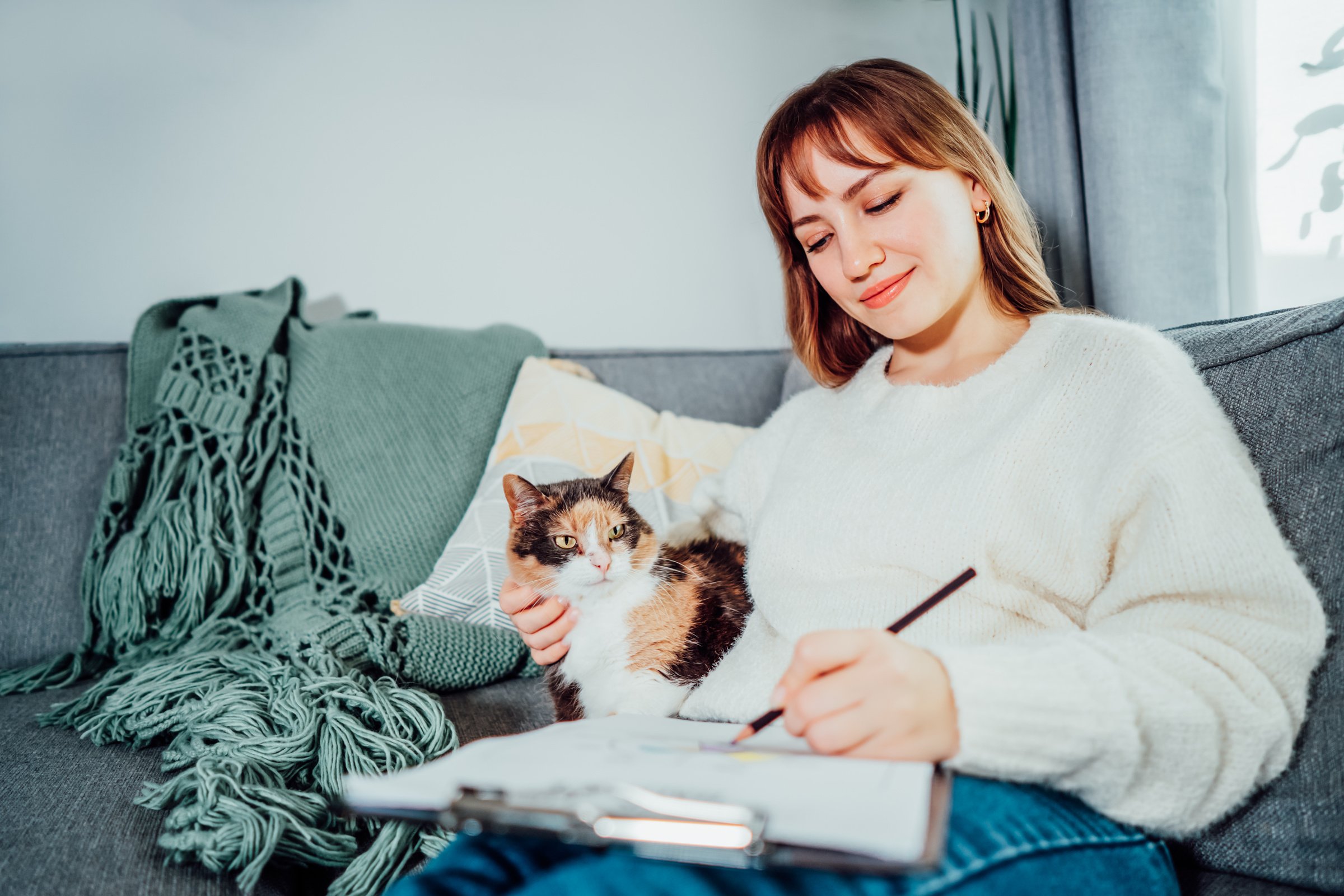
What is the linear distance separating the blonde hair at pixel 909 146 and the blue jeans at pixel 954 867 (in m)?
0.58

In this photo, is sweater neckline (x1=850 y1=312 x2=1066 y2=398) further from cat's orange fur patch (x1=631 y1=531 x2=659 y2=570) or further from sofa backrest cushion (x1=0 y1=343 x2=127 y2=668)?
sofa backrest cushion (x1=0 y1=343 x2=127 y2=668)

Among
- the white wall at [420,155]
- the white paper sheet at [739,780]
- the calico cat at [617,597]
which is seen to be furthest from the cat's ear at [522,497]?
the white wall at [420,155]

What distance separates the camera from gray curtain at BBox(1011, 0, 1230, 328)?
1.51 meters

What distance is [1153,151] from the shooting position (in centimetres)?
153

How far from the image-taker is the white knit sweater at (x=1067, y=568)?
1.81 ft

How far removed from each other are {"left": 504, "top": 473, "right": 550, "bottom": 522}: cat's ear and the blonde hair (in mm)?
491

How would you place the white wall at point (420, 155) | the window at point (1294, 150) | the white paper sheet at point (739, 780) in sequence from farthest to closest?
the white wall at point (420, 155) < the window at point (1294, 150) < the white paper sheet at point (739, 780)

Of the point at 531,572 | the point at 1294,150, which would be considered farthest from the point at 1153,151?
the point at 531,572

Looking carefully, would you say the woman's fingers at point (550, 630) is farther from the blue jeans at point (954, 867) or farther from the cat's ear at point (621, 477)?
the blue jeans at point (954, 867)

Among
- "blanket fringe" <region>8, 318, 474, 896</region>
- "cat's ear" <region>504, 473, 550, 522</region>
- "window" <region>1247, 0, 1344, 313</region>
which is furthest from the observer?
"window" <region>1247, 0, 1344, 313</region>

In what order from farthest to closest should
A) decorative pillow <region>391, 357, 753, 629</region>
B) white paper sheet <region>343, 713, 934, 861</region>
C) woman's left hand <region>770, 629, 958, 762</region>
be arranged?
decorative pillow <region>391, 357, 753, 629</region>, woman's left hand <region>770, 629, 958, 762</region>, white paper sheet <region>343, 713, 934, 861</region>

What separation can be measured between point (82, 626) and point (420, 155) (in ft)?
3.93

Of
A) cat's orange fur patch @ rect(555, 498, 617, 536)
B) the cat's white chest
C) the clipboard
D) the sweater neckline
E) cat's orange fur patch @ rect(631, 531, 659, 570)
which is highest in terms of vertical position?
the sweater neckline

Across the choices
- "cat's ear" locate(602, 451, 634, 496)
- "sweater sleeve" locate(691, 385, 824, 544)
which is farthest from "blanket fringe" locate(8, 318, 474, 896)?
"sweater sleeve" locate(691, 385, 824, 544)
